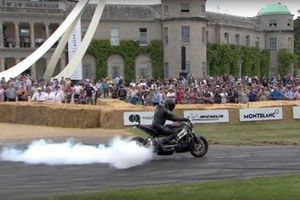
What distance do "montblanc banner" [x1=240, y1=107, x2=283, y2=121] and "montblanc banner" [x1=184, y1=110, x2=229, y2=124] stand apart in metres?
0.93

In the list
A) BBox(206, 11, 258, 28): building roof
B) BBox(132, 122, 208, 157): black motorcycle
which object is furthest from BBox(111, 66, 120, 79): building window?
BBox(132, 122, 208, 157): black motorcycle

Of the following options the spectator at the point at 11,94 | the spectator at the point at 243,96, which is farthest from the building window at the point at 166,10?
the spectator at the point at 11,94

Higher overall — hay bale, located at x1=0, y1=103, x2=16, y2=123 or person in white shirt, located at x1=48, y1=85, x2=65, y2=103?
person in white shirt, located at x1=48, y1=85, x2=65, y2=103

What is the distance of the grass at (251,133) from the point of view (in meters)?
21.5

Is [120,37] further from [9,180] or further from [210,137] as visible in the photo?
[9,180]

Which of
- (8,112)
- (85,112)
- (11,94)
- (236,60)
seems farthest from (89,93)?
(236,60)

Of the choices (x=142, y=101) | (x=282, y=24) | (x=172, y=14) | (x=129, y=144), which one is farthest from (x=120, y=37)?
(x=129, y=144)

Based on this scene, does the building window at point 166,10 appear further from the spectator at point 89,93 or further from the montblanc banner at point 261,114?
the montblanc banner at point 261,114

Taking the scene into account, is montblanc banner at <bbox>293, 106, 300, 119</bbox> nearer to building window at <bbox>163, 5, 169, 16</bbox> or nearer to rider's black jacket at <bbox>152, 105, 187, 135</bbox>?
rider's black jacket at <bbox>152, 105, 187, 135</bbox>

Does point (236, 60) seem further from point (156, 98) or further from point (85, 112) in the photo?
point (85, 112)

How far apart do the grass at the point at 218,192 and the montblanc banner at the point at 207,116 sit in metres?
16.5

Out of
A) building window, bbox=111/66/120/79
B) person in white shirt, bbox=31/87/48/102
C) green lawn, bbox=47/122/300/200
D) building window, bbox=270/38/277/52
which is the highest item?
building window, bbox=270/38/277/52

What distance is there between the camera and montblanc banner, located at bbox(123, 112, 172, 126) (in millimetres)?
27375

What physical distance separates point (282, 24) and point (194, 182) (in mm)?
88727
